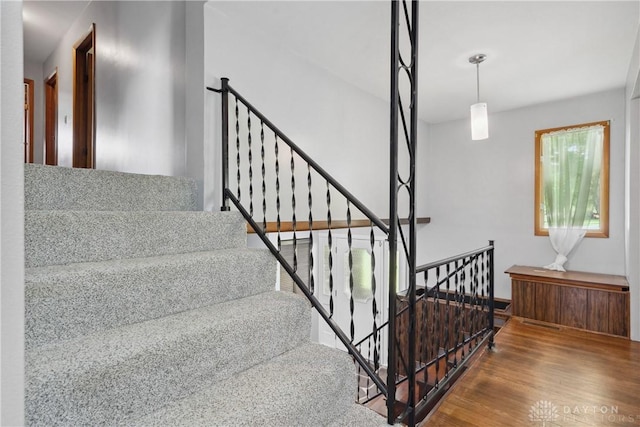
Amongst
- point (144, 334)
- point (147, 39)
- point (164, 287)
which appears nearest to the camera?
point (144, 334)

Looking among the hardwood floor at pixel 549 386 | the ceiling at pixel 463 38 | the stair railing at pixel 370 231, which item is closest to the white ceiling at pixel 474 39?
the ceiling at pixel 463 38

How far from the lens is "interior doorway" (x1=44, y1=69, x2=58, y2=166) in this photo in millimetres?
4191

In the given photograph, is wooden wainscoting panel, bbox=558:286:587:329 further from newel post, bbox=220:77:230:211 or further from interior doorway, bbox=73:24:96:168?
interior doorway, bbox=73:24:96:168

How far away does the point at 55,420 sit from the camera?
35.2 inches

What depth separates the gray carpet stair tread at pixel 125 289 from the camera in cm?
109

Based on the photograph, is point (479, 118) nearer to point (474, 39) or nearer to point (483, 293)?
point (474, 39)

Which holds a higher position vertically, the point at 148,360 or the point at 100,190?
the point at 100,190

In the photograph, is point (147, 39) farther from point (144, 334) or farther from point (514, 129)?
point (514, 129)

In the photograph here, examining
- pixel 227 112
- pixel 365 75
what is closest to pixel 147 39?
pixel 227 112

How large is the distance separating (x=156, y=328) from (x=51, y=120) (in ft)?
15.9

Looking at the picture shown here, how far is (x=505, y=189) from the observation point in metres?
4.67

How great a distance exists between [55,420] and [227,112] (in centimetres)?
193

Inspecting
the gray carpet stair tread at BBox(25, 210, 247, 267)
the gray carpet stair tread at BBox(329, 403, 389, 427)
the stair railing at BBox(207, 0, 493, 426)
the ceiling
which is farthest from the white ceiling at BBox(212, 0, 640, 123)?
the gray carpet stair tread at BBox(329, 403, 389, 427)
